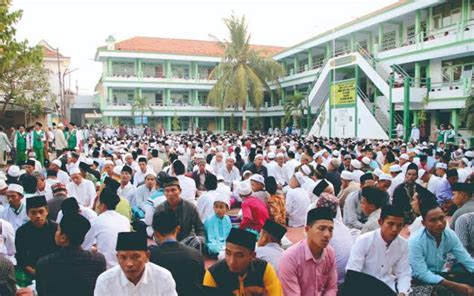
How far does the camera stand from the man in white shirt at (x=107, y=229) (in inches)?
183

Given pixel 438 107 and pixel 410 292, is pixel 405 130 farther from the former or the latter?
pixel 410 292

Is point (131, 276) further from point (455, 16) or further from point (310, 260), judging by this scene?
point (455, 16)

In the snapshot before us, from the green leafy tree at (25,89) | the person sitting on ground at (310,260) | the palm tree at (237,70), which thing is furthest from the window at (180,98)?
the person sitting on ground at (310,260)

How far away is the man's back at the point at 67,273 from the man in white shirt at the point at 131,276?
0.57 metres

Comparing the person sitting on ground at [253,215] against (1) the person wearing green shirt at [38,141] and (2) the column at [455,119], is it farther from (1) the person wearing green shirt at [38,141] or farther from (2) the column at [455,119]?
(2) the column at [455,119]

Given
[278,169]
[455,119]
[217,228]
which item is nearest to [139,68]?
[455,119]

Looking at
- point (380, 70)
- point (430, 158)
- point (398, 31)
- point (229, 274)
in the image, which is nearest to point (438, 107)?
point (380, 70)

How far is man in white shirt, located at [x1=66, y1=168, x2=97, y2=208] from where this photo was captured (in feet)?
24.6

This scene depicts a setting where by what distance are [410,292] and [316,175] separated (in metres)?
4.54

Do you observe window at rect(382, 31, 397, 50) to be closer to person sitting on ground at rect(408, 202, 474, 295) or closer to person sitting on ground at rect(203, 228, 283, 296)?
person sitting on ground at rect(408, 202, 474, 295)

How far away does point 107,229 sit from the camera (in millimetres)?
4715

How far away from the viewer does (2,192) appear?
6426mm

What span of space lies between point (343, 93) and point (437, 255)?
2219 cm

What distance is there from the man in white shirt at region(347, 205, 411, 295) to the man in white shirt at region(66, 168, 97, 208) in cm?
516
